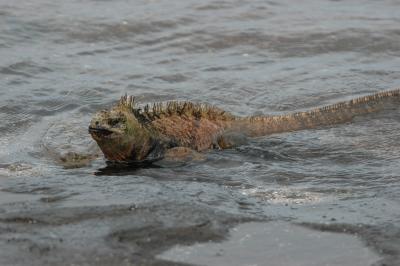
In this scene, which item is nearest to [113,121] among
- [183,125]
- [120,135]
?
[120,135]

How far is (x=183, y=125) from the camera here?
821 cm

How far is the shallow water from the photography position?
5758mm

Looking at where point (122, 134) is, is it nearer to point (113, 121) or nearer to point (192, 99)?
point (113, 121)

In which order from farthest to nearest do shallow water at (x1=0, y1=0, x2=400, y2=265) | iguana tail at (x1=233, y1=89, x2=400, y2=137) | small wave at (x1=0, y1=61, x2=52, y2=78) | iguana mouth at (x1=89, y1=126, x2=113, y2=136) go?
small wave at (x1=0, y1=61, x2=52, y2=78), iguana tail at (x1=233, y1=89, x2=400, y2=137), iguana mouth at (x1=89, y1=126, x2=113, y2=136), shallow water at (x1=0, y1=0, x2=400, y2=265)

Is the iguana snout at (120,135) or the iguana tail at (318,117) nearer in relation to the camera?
the iguana snout at (120,135)

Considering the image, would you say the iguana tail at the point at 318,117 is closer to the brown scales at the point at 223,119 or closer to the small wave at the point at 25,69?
the brown scales at the point at 223,119

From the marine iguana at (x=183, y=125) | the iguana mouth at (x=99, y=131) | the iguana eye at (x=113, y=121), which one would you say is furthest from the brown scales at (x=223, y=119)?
the iguana mouth at (x=99, y=131)

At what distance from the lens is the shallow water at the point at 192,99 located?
5.76 meters

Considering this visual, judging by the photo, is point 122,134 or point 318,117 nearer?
point 122,134

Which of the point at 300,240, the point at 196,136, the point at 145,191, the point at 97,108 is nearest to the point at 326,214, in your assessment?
the point at 300,240

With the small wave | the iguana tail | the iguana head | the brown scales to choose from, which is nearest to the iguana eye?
the iguana head

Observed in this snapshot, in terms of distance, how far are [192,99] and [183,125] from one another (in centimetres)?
195

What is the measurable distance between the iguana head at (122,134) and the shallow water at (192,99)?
0.72 feet

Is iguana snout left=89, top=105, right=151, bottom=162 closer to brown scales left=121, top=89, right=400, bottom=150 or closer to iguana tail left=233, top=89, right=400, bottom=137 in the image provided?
brown scales left=121, top=89, right=400, bottom=150
